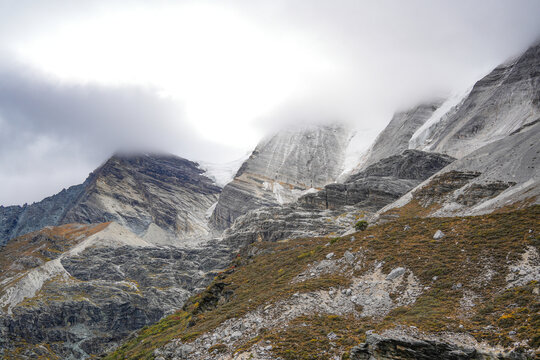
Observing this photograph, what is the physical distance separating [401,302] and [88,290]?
13399 centimetres

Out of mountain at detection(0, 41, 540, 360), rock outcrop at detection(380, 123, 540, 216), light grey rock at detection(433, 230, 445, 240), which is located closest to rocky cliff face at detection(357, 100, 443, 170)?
mountain at detection(0, 41, 540, 360)

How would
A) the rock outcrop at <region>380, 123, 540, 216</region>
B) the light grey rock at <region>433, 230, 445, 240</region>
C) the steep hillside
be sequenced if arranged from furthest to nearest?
the steep hillside < the rock outcrop at <region>380, 123, 540, 216</region> < the light grey rock at <region>433, 230, 445, 240</region>

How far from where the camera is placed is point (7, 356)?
9781 centimetres

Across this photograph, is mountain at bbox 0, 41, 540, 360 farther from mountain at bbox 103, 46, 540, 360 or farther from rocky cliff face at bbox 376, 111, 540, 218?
rocky cliff face at bbox 376, 111, 540, 218

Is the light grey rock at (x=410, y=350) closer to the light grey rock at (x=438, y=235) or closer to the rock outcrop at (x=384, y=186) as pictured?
the light grey rock at (x=438, y=235)

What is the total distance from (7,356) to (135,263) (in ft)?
176

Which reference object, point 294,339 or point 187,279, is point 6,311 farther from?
point 294,339

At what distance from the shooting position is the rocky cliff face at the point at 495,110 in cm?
10869

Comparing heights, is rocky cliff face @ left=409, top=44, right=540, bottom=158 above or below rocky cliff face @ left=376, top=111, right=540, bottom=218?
above

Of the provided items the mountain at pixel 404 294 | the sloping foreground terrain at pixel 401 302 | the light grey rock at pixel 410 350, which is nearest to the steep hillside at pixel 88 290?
the mountain at pixel 404 294

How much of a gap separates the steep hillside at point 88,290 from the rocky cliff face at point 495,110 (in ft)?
307

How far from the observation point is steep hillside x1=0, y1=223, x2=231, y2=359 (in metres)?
110

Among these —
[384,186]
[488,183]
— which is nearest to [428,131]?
[384,186]

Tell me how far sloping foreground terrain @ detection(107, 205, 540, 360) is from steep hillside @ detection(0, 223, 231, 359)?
75865 mm
